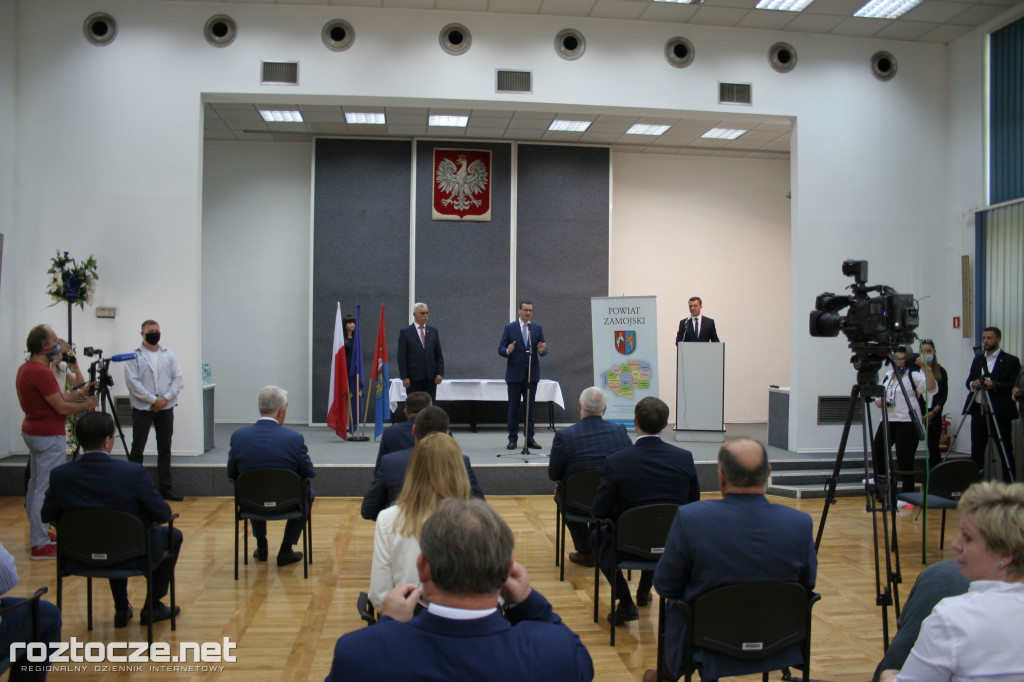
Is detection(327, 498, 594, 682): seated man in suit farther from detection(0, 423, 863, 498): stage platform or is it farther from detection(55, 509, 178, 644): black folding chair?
detection(0, 423, 863, 498): stage platform

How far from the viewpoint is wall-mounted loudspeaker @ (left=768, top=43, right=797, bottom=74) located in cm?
761

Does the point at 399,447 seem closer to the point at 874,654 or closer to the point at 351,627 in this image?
the point at 351,627

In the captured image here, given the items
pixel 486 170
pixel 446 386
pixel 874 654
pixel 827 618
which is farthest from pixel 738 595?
pixel 486 170

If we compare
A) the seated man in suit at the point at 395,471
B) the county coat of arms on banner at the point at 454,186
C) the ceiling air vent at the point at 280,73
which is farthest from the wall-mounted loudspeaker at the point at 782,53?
the seated man in suit at the point at 395,471

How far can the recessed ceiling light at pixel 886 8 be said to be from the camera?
6.97 m

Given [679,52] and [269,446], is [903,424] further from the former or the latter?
[269,446]

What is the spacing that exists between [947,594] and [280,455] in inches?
137

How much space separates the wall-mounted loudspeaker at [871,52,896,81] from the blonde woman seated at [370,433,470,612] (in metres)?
7.74

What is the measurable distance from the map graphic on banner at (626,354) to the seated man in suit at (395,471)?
438cm

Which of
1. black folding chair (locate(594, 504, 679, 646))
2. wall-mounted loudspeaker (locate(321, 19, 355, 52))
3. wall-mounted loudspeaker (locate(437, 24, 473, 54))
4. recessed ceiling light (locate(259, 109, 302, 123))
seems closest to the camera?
black folding chair (locate(594, 504, 679, 646))

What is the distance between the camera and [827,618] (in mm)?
3789

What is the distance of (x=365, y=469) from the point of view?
6543 mm

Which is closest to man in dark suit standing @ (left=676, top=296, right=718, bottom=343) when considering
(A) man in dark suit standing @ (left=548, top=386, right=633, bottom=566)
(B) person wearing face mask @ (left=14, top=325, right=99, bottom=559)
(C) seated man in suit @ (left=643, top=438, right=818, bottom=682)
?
(A) man in dark suit standing @ (left=548, top=386, right=633, bottom=566)

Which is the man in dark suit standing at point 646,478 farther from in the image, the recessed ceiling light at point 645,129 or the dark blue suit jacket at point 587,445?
the recessed ceiling light at point 645,129
